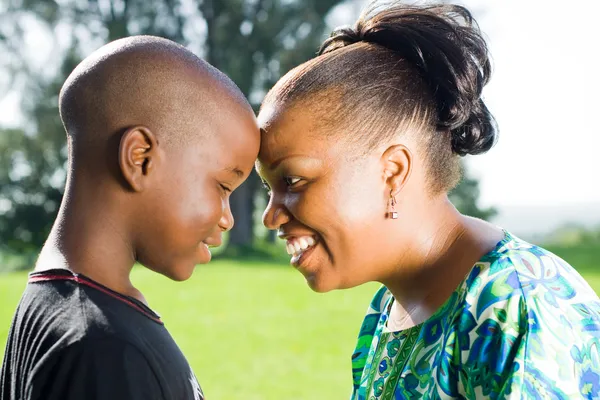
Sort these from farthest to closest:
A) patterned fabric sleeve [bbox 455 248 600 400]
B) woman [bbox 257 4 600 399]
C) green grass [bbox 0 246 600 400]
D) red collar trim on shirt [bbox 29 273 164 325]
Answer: green grass [bbox 0 246 600 400]
woman [bbox 257 4 600 399]
patterned fabric sleeve [bbox 455 248 600 400]
red collar trim on shirt [bbox 29 273 164 325]

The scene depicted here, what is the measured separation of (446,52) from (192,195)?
0.75 m

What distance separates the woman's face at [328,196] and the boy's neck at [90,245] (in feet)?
1.70

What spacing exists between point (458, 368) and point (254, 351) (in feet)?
12.7

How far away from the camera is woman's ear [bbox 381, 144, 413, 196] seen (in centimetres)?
167

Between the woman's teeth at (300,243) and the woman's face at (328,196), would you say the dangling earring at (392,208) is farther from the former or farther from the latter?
the woman's teeth at (300,243)

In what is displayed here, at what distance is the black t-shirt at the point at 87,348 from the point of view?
1094mm

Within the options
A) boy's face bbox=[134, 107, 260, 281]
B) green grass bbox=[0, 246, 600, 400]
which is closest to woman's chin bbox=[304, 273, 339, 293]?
boy's face bbox=[134, 107, 260, 281]

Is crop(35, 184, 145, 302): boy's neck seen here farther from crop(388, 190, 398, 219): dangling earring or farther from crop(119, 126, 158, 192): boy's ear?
crop(388, 190, 398, 219): dangling earring

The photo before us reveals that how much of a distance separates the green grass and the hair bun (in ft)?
9.57

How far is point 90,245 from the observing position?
4.07ft

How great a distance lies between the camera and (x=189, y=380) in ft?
4.08

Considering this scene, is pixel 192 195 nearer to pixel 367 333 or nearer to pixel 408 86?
pixel 408 86

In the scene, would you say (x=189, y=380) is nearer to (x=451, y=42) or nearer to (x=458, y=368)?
(x=458, y=368)

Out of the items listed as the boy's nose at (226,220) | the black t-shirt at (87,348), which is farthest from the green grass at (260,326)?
the black t-shirt at (87,348)
